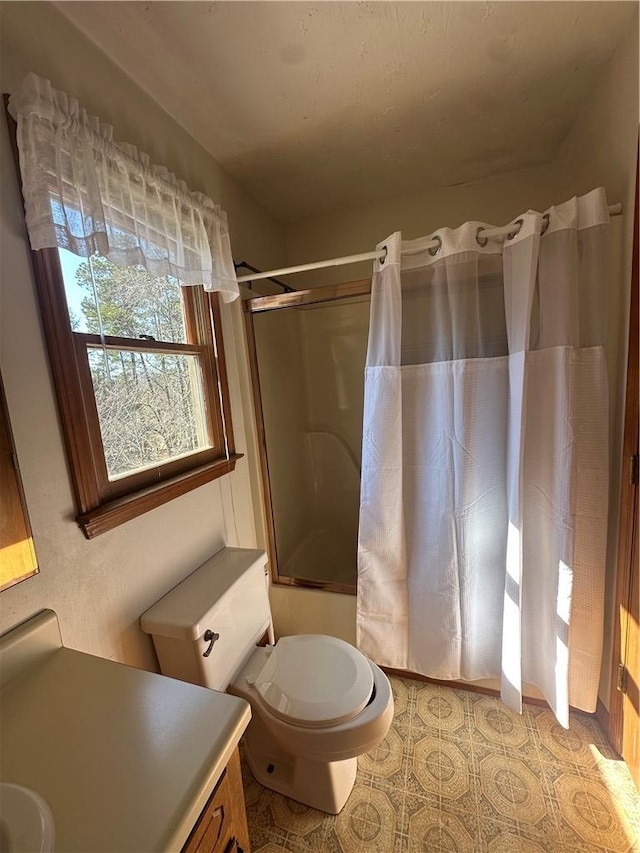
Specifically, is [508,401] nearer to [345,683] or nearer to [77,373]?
[345,683]

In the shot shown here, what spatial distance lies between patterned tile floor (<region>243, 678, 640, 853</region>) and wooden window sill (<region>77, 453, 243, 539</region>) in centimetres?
113

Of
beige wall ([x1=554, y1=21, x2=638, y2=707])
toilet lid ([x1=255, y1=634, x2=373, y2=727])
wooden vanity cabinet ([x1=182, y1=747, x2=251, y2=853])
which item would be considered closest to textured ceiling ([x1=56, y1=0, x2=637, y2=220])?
beige wall ([x1=554, y1=21, x2=638, y2=707])

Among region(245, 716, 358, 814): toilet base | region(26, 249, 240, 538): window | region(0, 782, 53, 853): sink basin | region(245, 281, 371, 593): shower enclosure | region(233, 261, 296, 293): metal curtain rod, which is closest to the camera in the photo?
region(0, 782, 53, 853): sink basin

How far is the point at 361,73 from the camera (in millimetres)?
1206

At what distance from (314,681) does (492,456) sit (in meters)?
1.04

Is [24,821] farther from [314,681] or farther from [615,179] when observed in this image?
[615,179]

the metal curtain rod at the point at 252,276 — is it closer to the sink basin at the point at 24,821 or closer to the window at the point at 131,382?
the window at the point at 131,382

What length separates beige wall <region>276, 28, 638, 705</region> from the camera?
1.17m

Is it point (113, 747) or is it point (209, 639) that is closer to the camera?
point (113, 747)

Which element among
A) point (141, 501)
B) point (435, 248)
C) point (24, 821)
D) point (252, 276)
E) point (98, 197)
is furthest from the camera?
point (252, 276)

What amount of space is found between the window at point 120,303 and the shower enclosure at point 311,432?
42 cm

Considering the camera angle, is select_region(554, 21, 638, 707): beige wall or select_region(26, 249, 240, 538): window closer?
select_region(26, 249, 240, 538): window

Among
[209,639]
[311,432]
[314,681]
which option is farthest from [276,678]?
[311,432]

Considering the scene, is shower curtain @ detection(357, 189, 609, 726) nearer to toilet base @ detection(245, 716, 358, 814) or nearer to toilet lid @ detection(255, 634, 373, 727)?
toilet lid @ detection(255, 634, 373, 727)
